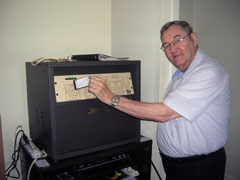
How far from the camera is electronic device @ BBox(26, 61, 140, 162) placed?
3.05ft

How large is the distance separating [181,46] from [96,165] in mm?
780

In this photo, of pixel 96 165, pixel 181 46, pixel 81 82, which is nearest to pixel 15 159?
pixel 96 165

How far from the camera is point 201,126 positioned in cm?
101

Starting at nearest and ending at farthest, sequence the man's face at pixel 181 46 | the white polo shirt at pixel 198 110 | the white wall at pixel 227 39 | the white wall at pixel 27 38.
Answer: the white polo shirt at pixel 198 110
the man's face at pixel 181 46
the white wall at pixel 27 38
the white wall at pixel 227 39

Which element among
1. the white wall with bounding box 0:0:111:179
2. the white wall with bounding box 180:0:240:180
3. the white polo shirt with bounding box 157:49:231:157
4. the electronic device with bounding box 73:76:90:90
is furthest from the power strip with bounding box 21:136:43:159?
the white wall with bounding box 180:0:240:180

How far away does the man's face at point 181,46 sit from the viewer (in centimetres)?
104

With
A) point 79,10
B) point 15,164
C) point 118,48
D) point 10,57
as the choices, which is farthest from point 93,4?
point 15,164

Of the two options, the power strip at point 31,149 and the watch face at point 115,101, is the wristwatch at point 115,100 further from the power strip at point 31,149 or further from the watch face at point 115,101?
the power strip at point 31,149

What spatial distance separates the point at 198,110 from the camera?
2.98 feet

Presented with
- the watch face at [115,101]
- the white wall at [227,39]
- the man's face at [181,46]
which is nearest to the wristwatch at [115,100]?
the watch face at [115,101]

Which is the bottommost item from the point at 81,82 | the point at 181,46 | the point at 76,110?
the point at 76,110

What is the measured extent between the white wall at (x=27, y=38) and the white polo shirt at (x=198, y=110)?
0.78 metres

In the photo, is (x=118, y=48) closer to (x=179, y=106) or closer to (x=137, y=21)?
(x=137, y=21)

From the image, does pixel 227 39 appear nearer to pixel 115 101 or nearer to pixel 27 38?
pixel 115 101
